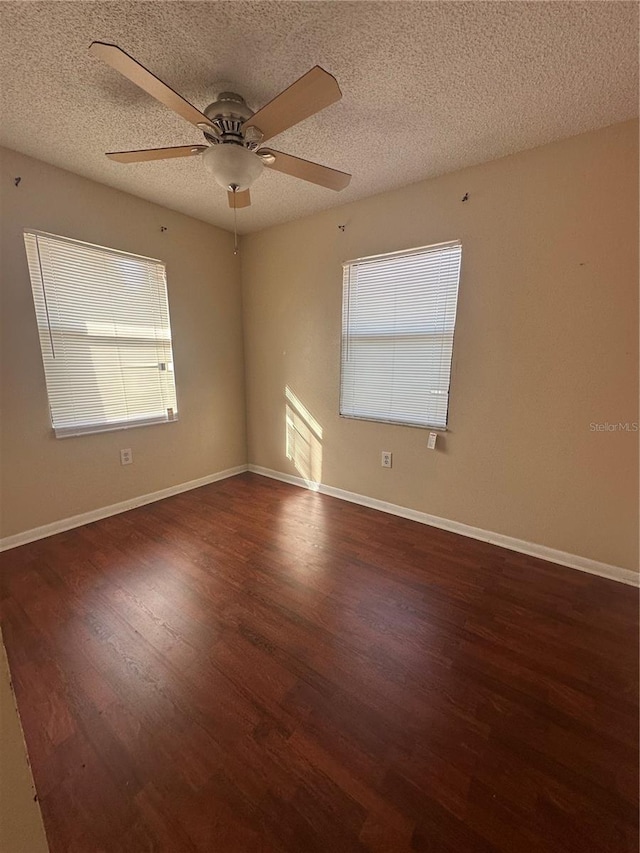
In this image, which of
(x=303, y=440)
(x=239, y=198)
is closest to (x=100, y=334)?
(x=239, y=198)

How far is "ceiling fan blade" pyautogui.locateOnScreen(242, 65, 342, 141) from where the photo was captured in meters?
1.14

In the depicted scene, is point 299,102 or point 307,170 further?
point 307,170

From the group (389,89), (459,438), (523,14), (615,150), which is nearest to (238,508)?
(459,438)

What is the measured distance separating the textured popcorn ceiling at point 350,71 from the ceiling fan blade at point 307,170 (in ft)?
1.03

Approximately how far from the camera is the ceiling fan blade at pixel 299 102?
1145mm

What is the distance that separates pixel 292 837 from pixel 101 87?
9.59 ft

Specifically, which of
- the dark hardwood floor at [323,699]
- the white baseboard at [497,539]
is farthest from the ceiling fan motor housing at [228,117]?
the white baseboard at [497,539]

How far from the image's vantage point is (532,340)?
212 cm

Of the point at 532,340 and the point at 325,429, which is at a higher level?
the point at 532,340

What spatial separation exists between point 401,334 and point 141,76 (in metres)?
1.99

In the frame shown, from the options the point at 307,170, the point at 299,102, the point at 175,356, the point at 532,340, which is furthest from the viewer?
the point at 175,356

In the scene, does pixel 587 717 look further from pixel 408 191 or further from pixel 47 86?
pixel 47 86

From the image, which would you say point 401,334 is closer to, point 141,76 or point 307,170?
point 307,170

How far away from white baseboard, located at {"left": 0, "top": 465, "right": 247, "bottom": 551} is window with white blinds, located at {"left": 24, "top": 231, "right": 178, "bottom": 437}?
0.65 m
